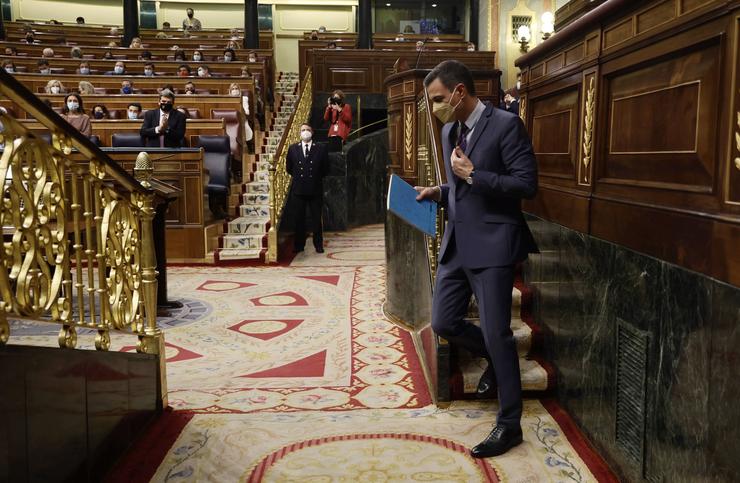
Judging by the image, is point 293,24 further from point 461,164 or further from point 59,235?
point 59,235

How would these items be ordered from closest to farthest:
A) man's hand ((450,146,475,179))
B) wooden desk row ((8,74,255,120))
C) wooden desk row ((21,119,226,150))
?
man's hand ((450,146,475,179)) < wooden desk row ((21,119,226,150)) < wooden desk row ((8,74,255,120))

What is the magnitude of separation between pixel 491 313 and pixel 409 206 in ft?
1.83

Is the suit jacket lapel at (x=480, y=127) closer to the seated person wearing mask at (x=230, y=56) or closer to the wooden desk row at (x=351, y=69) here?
the wooden desk row at (x=351, y=69)

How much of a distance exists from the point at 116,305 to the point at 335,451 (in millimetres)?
1071

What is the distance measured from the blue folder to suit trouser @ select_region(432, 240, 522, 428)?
0.64 ft

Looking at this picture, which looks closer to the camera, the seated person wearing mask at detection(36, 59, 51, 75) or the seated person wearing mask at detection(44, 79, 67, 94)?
the seated person wearing mask at detection(44, 79, 67, 94)

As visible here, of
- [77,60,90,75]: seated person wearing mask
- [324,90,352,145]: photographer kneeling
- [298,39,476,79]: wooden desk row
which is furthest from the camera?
[298,39,476,79]: wooden desk row

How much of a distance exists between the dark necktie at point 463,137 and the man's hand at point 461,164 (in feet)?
0.45

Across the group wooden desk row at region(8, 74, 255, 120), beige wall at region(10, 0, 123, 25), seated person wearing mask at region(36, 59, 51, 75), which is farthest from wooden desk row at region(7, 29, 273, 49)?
wooden desk row at region(8, 74, 255, 120)

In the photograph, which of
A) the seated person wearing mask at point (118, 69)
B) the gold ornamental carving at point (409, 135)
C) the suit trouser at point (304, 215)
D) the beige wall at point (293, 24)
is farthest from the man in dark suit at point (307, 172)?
the beige wall at point (293, 24)

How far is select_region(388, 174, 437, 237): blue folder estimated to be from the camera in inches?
101

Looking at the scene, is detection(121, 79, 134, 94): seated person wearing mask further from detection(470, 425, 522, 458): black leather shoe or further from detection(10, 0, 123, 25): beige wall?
detection(10, 0, 123, 25): beige wall

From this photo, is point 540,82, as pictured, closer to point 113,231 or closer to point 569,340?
point 569,340

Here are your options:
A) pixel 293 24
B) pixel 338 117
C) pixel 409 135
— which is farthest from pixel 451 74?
pixel 293 24
